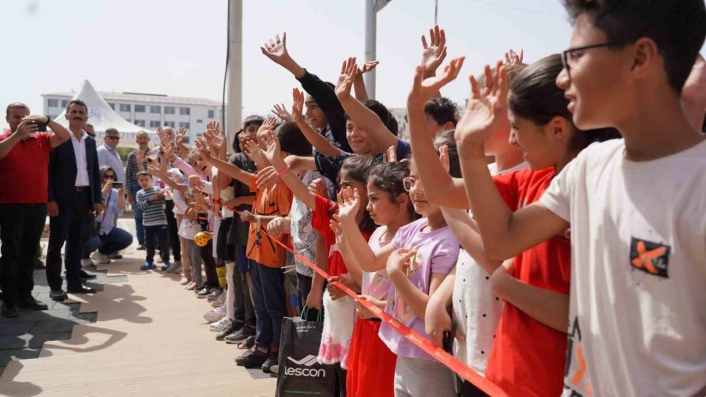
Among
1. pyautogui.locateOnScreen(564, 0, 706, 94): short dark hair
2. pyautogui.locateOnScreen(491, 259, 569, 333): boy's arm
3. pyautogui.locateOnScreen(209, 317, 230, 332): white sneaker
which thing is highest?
pyautogui.locateOnScreen(564, 0, 706, 94): short dark hair

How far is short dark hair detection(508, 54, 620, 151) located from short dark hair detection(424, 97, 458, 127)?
5.31 feet

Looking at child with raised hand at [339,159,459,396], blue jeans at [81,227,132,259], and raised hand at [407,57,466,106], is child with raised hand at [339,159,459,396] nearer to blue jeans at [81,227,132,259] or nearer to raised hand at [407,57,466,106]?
raised hand at [407,57,466,106]

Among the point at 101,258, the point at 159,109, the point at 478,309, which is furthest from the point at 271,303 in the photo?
the point at 159,109

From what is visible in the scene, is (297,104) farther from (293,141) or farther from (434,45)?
(434,45)

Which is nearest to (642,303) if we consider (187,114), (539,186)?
(539,186)

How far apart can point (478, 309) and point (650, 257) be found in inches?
31.8

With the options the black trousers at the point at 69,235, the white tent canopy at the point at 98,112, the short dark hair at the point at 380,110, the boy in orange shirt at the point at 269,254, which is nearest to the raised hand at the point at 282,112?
the boy in orange shirt at the point at 269,254

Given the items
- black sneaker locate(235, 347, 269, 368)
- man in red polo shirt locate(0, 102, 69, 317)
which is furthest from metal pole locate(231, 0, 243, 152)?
black sneaker locate(235, 347, 269, 368)

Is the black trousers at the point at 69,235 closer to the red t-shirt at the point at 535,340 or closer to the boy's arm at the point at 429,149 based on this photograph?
the boy's arm at the point at 429,149

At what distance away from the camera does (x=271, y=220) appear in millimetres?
4426

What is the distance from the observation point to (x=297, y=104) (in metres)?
4.07

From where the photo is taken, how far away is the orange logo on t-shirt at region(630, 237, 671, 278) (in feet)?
3.62

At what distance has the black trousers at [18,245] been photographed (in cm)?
618

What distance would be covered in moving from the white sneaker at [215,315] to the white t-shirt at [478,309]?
455cm
